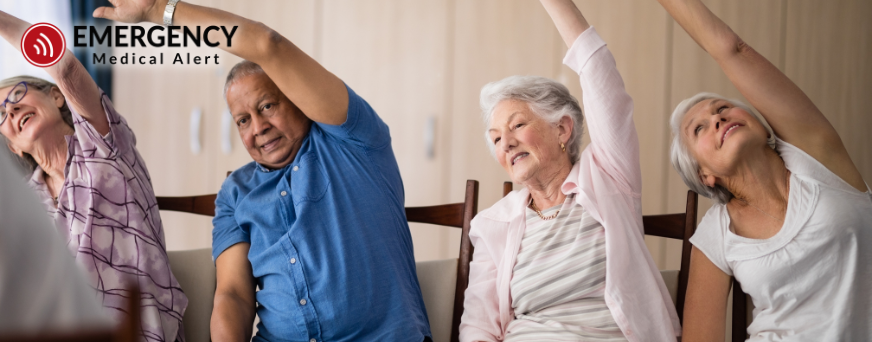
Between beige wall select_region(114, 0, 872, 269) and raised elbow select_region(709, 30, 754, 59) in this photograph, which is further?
beige wall select_region(114, 0, 872, 269)

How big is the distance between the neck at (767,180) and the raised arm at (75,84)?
61.5 inches

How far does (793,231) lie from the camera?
1355 millimetres

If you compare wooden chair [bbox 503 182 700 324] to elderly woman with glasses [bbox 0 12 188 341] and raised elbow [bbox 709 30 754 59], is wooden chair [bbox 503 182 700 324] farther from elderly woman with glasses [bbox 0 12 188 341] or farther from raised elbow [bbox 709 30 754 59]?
elderly woman with glasses [bbox 0 12 188 341]

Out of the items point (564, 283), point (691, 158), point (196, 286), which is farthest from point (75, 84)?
point (691, 158)

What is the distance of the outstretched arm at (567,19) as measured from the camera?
1539mm

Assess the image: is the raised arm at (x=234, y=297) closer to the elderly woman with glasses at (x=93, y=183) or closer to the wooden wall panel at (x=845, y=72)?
the elderly woman with glasses at (x=93, y=183)

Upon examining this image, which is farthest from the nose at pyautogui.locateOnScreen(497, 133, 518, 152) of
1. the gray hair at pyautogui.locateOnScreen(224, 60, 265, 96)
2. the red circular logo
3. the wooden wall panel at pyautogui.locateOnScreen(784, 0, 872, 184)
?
the wooden wall panel at pyautogui.locateOnScreen(784, 0, 872, 184)

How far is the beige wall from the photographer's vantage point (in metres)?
2.72

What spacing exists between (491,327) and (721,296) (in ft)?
1.78

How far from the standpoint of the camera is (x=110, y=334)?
467mm

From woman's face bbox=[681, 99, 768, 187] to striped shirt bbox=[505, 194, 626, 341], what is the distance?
0.98ft

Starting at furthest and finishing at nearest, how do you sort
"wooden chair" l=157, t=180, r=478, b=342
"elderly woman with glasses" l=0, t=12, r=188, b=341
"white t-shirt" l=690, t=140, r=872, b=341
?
1. "wooden chair" l=157, t=180, r=478, b=342
2. "elderly woman with glasses" l=0, t=12, r=188, b=341
3. "white t-shirt" l=690, t=140, r=872, b=341

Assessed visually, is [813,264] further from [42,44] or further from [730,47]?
[42,44]

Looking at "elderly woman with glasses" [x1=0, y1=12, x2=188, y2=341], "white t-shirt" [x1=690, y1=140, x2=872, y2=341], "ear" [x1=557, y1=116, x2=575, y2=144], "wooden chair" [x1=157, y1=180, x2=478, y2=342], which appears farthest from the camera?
"wooden chair" [x1=157, y1=180, x2=478, y2=342]
